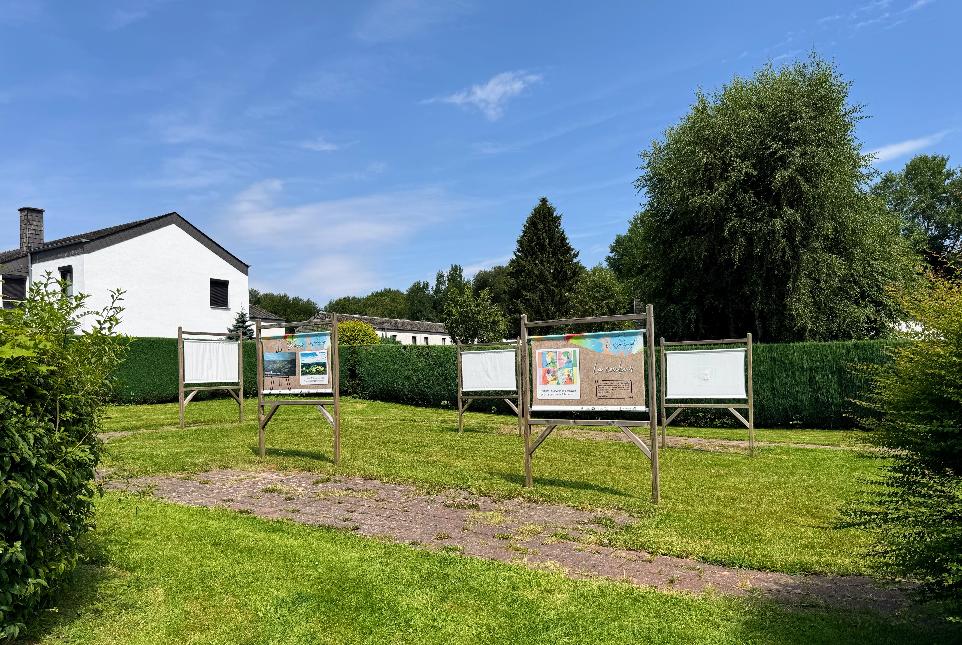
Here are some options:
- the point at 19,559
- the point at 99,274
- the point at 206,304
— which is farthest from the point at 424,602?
the point at 206,304

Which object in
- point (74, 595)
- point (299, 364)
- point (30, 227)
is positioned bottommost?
point (74, 595)

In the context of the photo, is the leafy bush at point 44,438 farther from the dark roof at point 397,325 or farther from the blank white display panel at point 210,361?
the dark roof at point 397,325

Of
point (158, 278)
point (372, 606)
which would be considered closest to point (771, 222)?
point (372, 606)

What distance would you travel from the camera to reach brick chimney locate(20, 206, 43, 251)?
111 feet

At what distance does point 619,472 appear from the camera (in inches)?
394

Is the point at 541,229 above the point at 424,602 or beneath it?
above

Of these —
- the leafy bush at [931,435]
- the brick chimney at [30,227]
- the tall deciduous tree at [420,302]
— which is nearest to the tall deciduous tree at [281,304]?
the tall deciduous tree at [420,302]

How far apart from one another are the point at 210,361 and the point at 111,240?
1762 centimetres

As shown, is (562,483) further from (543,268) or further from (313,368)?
(543,268)

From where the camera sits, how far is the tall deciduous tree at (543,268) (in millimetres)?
54656

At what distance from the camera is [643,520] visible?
22.7ft

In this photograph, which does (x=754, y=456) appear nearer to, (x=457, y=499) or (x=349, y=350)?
(x=457, y=499)

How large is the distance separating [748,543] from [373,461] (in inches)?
254

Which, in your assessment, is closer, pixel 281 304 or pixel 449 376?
pixel 449 376
